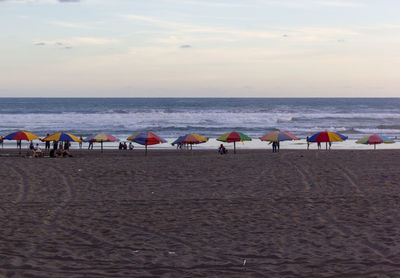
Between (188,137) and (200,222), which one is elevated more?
(188,137)

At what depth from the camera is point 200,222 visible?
1000 cm

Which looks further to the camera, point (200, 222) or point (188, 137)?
point (188, 137)

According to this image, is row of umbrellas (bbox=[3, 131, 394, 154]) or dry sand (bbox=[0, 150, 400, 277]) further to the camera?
row of umbrellas (bbox=[3, 131, 394, 154])

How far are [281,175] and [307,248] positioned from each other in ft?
26.8

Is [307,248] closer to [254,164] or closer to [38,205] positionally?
[38,205]

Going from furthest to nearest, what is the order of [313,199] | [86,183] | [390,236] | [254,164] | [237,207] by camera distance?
[254,164] → [86,183] → [313,199] → [237,207] → [390,236]

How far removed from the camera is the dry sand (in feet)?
23.8

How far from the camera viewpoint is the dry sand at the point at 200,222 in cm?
724

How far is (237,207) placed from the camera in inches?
447

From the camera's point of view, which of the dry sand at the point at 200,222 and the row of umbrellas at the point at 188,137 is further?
the row of umbrellas at the point at 188,137

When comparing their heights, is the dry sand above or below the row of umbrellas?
below

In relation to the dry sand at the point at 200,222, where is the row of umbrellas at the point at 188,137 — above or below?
above

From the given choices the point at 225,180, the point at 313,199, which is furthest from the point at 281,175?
the point at 313,199

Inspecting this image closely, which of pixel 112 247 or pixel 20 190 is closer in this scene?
pixel 112 247
